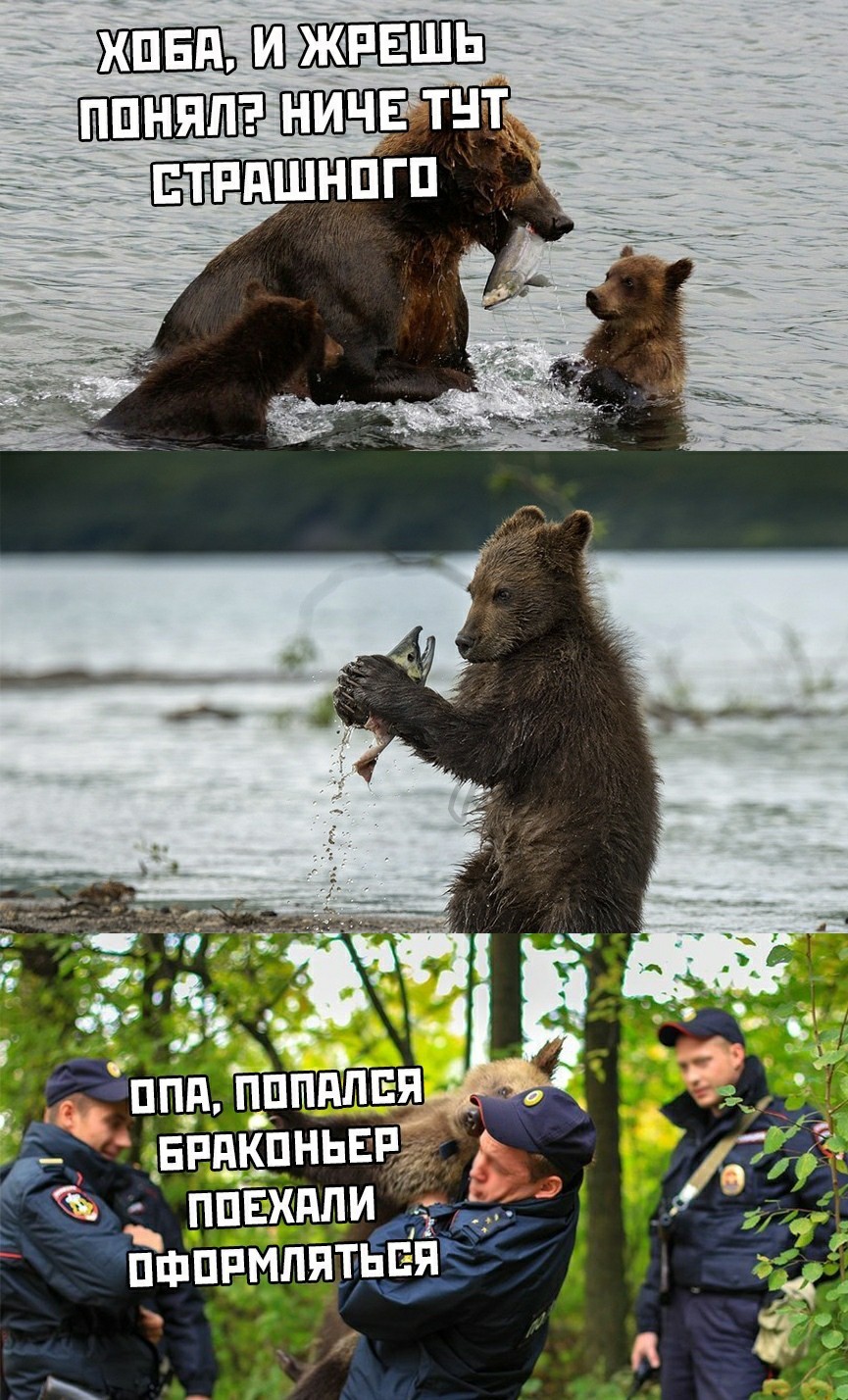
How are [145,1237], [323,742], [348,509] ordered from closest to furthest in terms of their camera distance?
[145,1237] → [323,742] → [348,509]

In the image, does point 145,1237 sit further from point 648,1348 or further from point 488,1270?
point 648,1348

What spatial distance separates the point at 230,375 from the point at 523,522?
889 millimetres

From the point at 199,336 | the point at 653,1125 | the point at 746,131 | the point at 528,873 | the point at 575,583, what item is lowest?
the point at 653,1125

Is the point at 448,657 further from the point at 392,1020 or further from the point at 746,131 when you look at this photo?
the point at 746,131

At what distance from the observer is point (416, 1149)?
5582 millimetres

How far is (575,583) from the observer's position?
5.20 metres

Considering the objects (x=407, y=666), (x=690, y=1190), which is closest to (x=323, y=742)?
(x=690, y=1190)

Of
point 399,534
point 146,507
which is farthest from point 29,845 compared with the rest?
point 146,507

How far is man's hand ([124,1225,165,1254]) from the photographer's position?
5.89 meters

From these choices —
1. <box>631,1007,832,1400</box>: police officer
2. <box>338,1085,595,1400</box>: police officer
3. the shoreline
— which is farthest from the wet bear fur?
<box>631,1007,832,1400</box>: police officer

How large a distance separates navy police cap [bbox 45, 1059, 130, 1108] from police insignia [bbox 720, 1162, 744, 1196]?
187cm

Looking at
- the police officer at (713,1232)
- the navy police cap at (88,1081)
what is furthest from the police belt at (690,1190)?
the navy police cap at (88,1081)

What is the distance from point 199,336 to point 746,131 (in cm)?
181

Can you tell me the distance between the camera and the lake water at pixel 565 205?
5266mm
